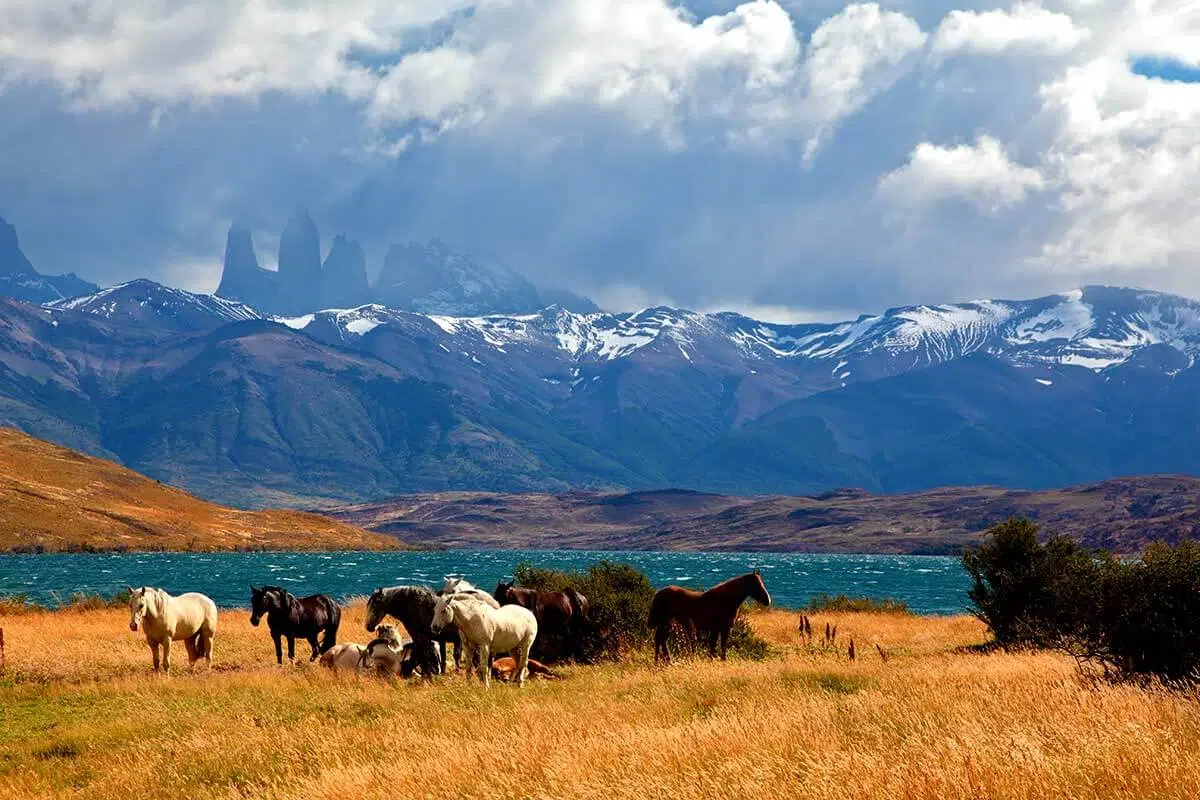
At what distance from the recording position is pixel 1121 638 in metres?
19.5

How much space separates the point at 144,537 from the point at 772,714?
185 meters

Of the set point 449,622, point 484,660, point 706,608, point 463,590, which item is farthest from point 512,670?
point 706,608

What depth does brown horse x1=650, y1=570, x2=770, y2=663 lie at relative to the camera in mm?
26562

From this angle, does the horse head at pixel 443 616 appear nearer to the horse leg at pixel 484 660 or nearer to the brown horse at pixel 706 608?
the horse leg at pixel 484 660

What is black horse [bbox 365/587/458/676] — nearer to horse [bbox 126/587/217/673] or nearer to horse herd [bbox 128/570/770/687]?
horse herd [bbox 128/570/770/687]

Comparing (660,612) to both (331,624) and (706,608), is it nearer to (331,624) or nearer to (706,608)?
(706,608)

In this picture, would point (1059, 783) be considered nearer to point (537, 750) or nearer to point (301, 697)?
point (537, 750)

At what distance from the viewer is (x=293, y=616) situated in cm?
2847

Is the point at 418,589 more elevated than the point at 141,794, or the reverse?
the point at 418,589

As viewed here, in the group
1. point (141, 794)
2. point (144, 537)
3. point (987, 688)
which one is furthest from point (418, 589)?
point (144, 537)

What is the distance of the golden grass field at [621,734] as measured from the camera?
10.9 m

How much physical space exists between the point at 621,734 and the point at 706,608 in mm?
12744

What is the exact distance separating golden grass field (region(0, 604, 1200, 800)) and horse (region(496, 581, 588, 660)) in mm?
2903

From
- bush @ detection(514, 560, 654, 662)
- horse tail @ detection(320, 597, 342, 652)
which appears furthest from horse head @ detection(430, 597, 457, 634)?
horse tail @ detection(320, 597, 342, 652)
